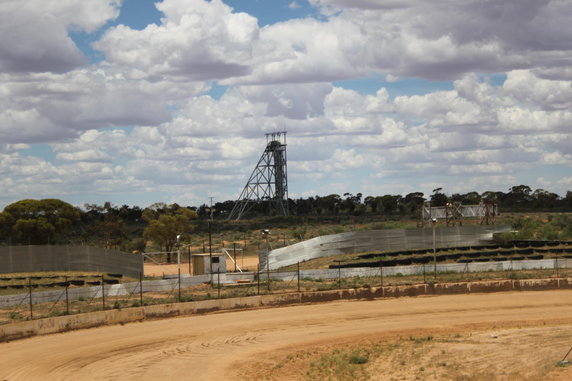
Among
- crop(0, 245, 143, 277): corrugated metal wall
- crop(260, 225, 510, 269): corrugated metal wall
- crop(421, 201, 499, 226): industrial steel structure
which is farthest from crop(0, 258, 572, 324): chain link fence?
crop(421, 201, 499, 226): industrial steel structure

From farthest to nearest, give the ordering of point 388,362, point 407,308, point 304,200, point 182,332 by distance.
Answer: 1. point 304,200
2. point 407,308
3. point 182,332
4. point 388,362

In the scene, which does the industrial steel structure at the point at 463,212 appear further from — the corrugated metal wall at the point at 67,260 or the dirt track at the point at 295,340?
the corrugated metal wall at the point at 67,260

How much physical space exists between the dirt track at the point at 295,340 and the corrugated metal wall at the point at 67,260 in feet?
46.1

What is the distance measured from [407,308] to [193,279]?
1483 centimetres

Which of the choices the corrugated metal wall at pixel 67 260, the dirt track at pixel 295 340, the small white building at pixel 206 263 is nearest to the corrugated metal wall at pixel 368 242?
the small white building at pixel 206 263

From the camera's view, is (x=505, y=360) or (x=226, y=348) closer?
(x=505, y=360)

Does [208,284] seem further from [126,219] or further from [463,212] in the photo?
[126,219]

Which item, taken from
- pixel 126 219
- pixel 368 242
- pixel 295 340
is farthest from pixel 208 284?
pixel 126 219

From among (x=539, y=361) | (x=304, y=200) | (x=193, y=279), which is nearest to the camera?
(x=539, y=361)

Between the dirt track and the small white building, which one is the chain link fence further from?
the small white building

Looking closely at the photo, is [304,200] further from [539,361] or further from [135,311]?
[539,361]

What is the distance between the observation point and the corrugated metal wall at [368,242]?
59.7 metres

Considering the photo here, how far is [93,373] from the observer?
86.5 ft

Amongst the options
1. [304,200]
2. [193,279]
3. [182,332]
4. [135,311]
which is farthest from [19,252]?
[304,200]
